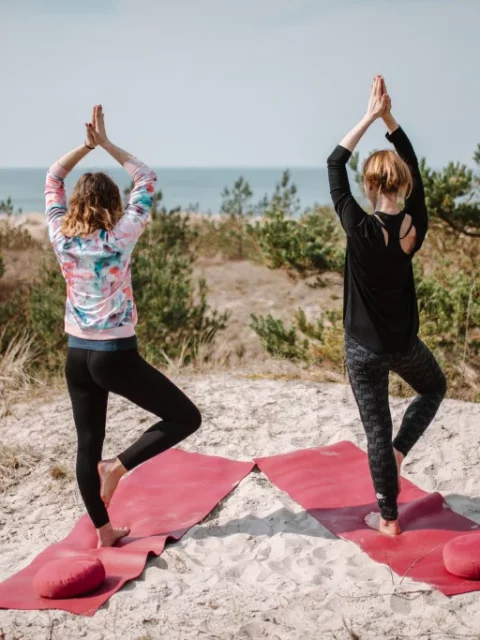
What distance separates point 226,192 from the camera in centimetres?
1577

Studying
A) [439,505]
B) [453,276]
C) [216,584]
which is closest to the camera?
[216,584]

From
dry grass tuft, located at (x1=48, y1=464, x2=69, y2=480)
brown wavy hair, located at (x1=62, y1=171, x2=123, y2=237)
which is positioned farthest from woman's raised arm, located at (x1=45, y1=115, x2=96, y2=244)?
dry grass tuft, located at (x1=48, y1=464, x2=69, y2=480)

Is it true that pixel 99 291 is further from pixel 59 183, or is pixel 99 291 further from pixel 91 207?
pixel 59 183

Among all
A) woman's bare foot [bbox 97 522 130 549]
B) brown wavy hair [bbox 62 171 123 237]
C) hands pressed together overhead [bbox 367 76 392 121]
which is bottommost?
woman's bare foot [bbox 97 522 130 549]

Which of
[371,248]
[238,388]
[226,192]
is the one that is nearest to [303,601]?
[371,248]

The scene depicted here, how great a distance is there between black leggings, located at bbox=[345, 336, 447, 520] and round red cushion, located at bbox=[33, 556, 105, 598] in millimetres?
1394

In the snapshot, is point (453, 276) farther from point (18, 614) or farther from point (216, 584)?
point (18, 614)

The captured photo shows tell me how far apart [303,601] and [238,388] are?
9.97ft

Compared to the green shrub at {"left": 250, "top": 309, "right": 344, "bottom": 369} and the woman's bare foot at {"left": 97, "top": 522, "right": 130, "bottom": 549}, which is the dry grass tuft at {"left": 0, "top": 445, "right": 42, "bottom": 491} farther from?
the green shrub at {"left": 250, "top": 309, "right": 344, "bottom": 369}

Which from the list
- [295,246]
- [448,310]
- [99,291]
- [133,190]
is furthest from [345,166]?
[448,310]

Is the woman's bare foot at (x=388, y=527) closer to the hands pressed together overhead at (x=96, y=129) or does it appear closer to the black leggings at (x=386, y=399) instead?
the black leggings at (x=386, y=399)

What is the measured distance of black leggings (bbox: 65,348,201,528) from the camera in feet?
10.3

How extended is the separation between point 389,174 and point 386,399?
1051 millimetres

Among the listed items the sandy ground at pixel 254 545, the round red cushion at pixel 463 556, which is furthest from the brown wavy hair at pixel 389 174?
the sandy ground at pixel 254 545
